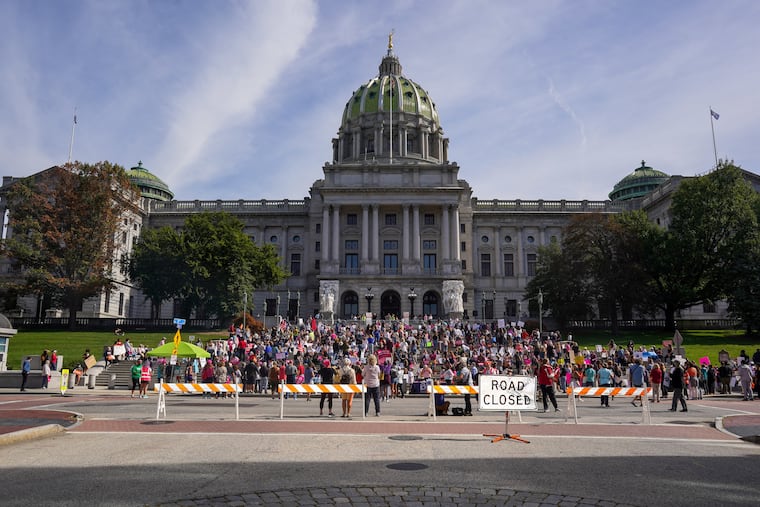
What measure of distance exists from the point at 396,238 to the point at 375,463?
72.9 metres

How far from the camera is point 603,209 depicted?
90.4 metres

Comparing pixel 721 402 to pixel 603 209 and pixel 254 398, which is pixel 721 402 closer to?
A: pixel 254 398

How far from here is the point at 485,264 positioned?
298 ft

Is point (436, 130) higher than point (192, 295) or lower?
higher

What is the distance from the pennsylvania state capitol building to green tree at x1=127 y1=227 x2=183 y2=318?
7.96 meters

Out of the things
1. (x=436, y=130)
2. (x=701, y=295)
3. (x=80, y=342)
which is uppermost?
(x=436, y=130)

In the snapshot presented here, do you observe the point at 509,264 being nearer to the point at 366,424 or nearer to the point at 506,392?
the point at 366,424

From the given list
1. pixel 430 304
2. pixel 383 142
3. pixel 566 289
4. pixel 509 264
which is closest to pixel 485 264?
pixel 509 264

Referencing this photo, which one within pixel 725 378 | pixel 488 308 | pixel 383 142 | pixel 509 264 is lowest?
pixel 725 378

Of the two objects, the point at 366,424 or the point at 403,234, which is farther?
the point at 403,234

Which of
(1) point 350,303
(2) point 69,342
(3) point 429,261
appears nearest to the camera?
(2) point 69,342

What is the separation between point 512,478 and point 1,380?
106 feet

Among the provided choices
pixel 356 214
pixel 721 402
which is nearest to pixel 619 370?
pixel 721 402

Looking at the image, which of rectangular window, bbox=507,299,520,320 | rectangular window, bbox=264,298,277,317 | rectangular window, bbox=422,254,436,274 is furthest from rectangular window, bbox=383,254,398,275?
rectangular window, bbox=264,298,277,317
